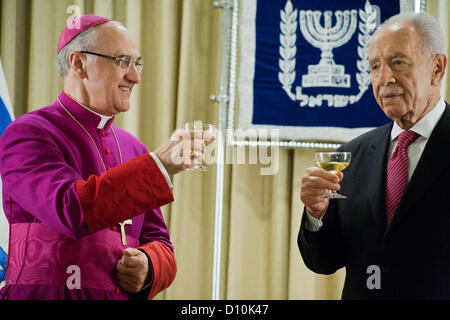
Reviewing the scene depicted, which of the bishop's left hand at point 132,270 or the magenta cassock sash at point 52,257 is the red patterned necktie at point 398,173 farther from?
the magenta cassock sash at point 52,257

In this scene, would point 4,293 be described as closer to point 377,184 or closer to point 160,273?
point 160,273

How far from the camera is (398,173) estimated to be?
186 cm

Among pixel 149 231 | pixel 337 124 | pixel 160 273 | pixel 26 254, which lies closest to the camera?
pixel 26 254

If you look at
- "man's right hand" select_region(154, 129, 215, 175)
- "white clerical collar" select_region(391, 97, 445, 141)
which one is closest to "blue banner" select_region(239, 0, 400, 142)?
"white clerical collar" select_region(391, 97, 445, 141)

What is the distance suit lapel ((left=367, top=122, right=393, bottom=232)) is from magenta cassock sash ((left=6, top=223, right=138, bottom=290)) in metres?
0.96

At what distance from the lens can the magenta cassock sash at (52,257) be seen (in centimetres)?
170

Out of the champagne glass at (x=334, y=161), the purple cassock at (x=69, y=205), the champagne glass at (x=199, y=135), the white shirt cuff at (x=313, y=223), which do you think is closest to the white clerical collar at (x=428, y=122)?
the champagne glass at (x=334, y=161)

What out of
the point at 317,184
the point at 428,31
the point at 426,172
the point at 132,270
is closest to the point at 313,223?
the point at 317,184

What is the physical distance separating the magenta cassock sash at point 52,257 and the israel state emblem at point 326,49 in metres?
1.76

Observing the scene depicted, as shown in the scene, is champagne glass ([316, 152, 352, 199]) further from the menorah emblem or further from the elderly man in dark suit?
the menorah emblem

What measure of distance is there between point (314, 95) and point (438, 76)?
123cm

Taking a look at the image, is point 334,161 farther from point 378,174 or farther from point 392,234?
point 392,234

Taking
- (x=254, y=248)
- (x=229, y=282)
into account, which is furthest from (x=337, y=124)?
(x=229, y=282)

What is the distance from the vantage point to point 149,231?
6.63 feet
